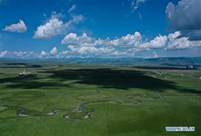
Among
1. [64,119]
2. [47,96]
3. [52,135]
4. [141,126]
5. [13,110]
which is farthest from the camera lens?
[47,96]

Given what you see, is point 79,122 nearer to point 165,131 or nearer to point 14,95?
point 165,131

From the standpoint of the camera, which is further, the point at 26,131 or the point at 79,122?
the point at 79,122

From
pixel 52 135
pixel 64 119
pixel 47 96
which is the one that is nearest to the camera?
pixel 52 135

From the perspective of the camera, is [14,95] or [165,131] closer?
[165,131]

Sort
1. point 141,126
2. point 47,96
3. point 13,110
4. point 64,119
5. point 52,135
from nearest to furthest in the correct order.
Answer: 1. point 52,135
2. point 141,126
3. point 64,119
4. point 13,110
5. point 47,96

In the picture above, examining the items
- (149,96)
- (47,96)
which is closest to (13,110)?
(47,96)

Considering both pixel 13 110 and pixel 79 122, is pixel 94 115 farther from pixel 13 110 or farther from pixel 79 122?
pixel 13 110

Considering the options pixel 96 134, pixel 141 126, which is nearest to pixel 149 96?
pixel 141 126

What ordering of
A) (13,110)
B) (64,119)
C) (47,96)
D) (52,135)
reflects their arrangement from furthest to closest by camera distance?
(47,96) < (13,110) < (64,119) < (52,135)
